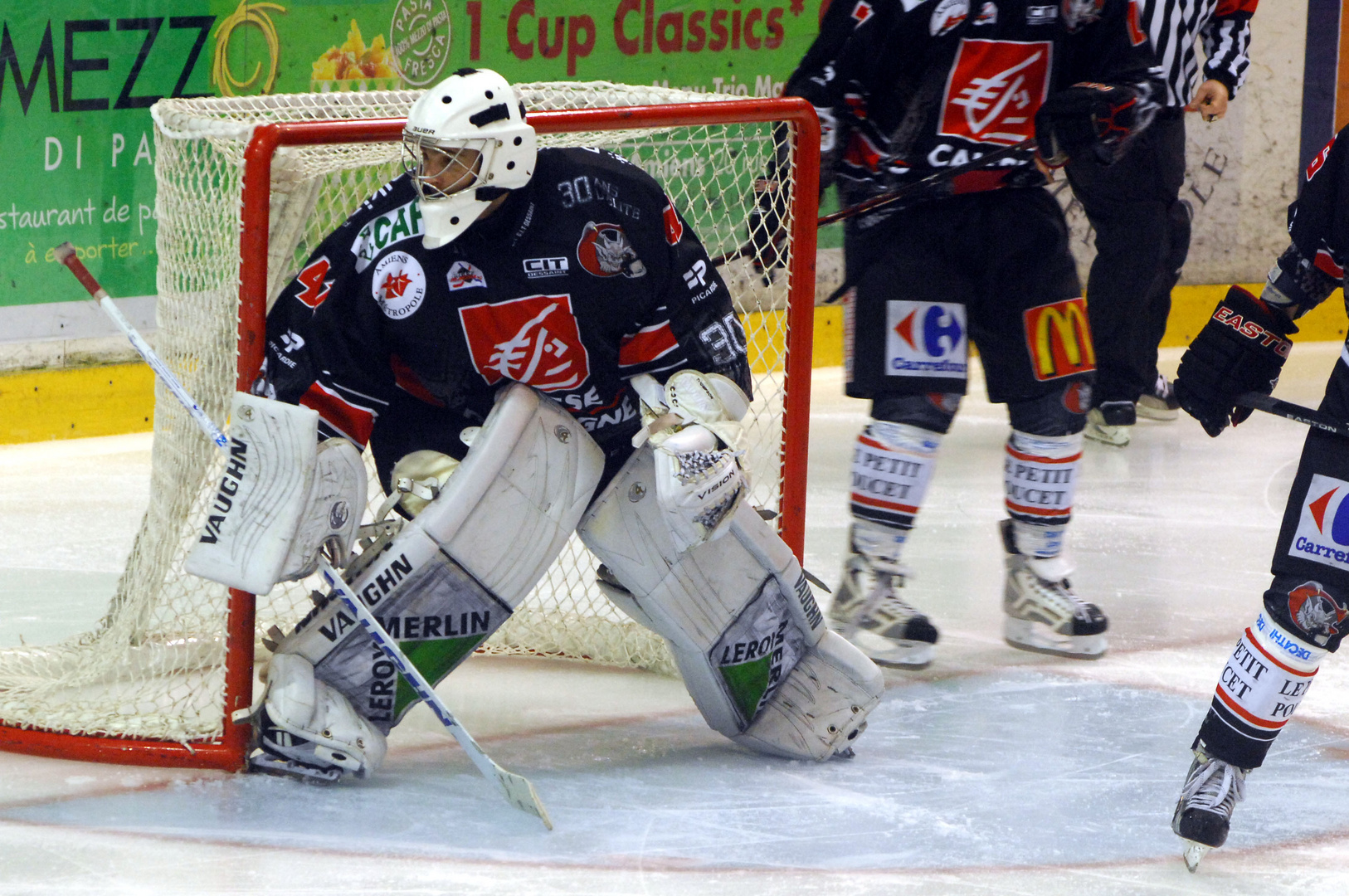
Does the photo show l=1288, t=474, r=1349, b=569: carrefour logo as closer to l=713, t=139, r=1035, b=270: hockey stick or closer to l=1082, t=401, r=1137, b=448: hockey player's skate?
l=713, t=139, r=1035, b=270: hockey stick

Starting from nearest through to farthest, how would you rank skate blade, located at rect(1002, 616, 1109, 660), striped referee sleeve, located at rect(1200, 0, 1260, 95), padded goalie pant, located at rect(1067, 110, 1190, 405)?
skate blade, located at rect(1002, 616, 1109, 660) < striped referee sleeve, located at rect(1200, 0, 1260, 95) < padded goalie pant, located at rect(1067, 110, 1190, 405)

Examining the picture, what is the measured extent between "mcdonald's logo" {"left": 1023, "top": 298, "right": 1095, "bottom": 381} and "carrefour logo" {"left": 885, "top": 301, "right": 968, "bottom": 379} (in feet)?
0.45

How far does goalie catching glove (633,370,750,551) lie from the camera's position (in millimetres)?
2338

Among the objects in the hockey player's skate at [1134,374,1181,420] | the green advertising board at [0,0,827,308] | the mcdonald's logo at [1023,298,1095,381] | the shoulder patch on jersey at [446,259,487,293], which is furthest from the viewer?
the hockey player's skate at [1134,374,1181,420]

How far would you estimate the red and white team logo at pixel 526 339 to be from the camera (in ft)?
8.07

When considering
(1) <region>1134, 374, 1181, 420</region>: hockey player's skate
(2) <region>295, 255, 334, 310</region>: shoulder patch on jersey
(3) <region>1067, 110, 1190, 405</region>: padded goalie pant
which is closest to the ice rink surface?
(2) <region>295, 255, 334, 310</region>: shoulder patch on jersey

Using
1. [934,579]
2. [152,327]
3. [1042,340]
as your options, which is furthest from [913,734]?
[152,327]

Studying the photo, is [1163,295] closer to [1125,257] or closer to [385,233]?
[1125,257]

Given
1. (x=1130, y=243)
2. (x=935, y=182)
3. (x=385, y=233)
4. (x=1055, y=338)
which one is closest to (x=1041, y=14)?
(x=935, y=182)

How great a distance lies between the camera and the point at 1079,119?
302 cm

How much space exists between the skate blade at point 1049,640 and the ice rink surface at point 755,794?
0.12 feet

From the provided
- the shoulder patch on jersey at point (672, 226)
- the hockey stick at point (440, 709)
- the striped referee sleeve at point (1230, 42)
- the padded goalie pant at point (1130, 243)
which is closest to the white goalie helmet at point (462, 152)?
the shoulder patch on jersey at point (672, 226)

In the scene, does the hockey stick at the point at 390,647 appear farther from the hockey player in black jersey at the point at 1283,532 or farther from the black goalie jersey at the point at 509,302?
the hockey player in black jersey at the point at 1283,532

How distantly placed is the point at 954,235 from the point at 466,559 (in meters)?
1.13
